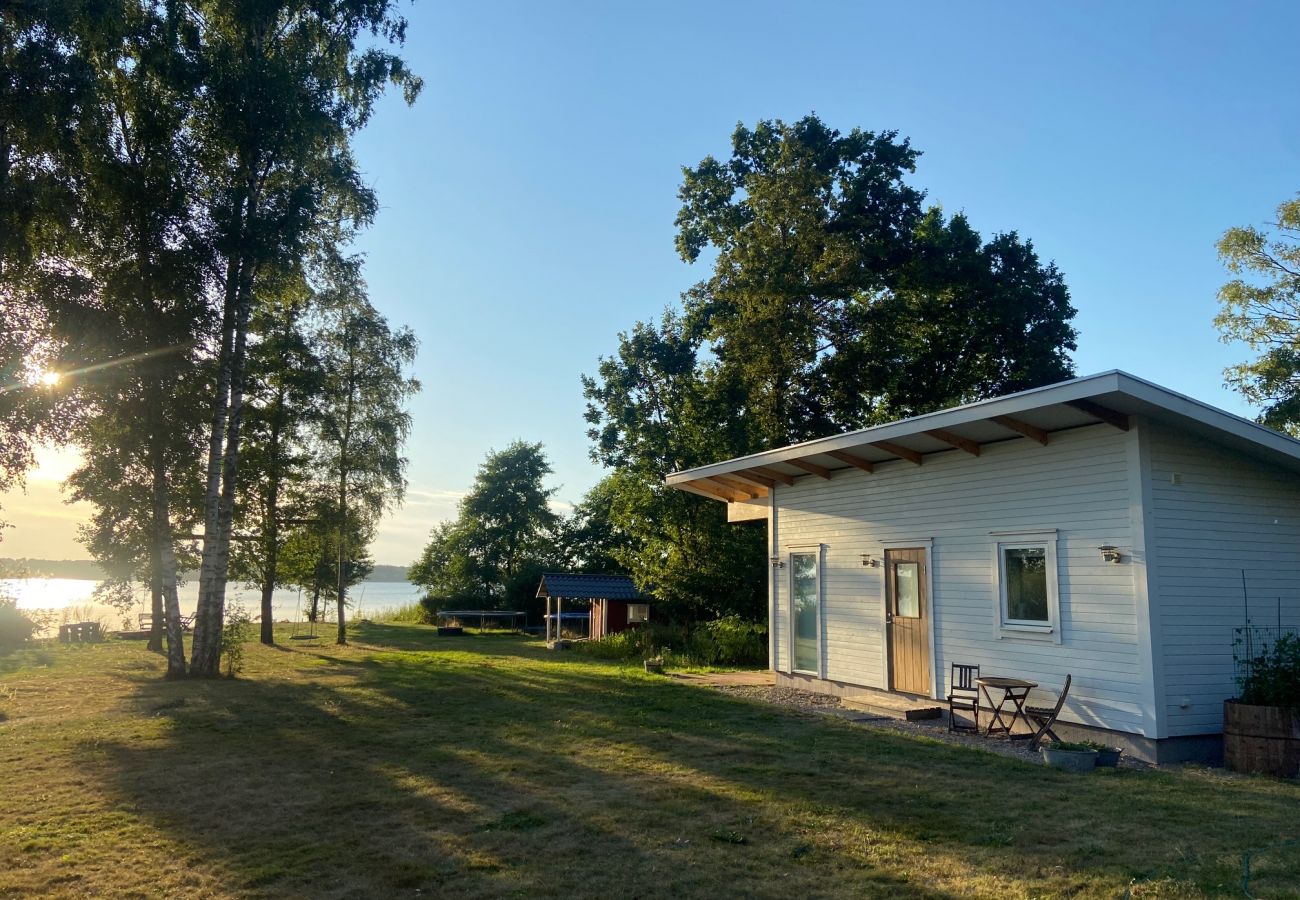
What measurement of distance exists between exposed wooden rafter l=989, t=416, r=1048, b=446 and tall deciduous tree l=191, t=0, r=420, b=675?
11.3 meters

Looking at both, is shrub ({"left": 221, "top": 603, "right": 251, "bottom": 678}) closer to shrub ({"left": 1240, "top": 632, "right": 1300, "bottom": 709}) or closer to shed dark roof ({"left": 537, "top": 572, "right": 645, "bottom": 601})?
shed dark roof ({"left": 537, "top": 572, "right": 645, "bottom": 601})

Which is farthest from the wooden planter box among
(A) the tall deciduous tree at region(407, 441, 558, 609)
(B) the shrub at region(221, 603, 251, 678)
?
(A) the tall deciduous tree at region(407, 441, 558, 609)

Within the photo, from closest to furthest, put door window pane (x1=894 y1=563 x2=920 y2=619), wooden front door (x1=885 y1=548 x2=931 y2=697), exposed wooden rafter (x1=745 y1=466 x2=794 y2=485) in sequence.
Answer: wooden front door (x1=885 y1=548 x2=931 y2=697) → door window pane (x1=894 y1=563 x2=920 y2=619) → exposed wooden rafter (x1=745 y1=466 x2=794 y2=485)

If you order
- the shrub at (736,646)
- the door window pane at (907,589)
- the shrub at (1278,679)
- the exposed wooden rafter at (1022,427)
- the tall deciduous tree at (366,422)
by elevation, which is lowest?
the shrub at (736,646)

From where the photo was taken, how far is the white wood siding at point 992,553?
809cm

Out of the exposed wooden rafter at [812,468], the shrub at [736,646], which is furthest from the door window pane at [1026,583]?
the shrub at [736,646]

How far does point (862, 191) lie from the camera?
22812 millimetres

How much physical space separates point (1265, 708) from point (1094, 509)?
2.16 meters

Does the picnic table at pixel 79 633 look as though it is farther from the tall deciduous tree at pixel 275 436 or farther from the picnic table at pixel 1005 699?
the picnic table at pixel 1005 699

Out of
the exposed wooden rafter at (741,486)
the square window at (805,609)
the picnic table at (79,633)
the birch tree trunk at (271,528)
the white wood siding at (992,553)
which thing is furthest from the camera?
the picnic table at (79,633)

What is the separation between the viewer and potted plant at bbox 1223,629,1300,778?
706 cm

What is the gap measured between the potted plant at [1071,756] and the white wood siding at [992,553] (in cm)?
74

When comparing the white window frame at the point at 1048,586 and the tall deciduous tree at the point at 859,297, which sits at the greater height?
the tall deciduous tree at the point at 859,297

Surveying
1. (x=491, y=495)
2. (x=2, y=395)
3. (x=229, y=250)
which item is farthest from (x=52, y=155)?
(x=491, y=495)
